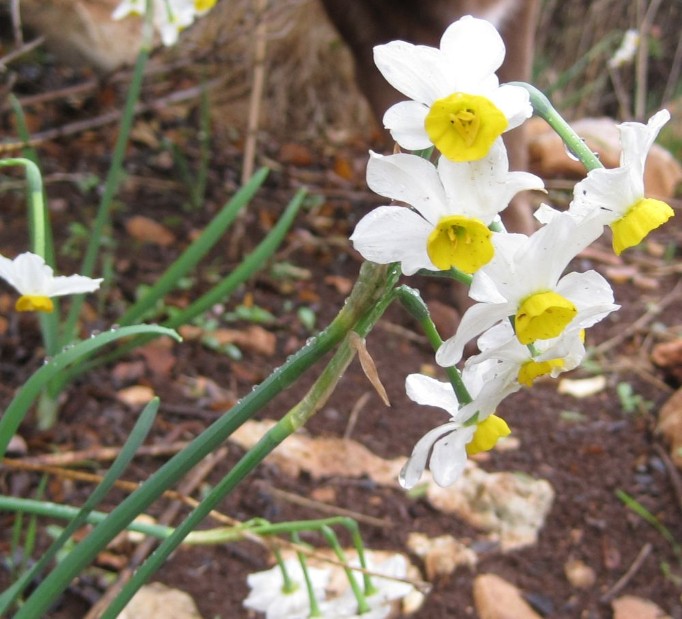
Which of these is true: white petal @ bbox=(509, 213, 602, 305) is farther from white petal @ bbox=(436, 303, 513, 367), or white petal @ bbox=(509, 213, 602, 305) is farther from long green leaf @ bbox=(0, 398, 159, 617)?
long green leaf @ bbox=(0, 398, 159, 617)

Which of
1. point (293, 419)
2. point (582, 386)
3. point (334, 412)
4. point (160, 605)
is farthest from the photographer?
point (582, 386)

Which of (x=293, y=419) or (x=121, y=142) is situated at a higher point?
Answer: (x=121, y=142)

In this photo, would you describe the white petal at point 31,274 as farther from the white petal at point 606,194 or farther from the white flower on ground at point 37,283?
the white petal at point 606,194

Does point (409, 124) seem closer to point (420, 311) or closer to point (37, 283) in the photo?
point (420, 311)

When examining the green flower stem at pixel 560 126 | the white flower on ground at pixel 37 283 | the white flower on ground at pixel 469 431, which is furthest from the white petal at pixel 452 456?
the white flower on ground at pixel 37 283

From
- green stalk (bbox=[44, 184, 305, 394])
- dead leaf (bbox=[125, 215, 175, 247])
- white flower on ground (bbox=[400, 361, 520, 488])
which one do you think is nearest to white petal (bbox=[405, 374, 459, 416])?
white flower on ground (bbox=[400, 361, 520, 488])

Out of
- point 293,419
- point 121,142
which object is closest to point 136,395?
point 121,142

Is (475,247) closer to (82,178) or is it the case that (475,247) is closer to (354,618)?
(354,618)

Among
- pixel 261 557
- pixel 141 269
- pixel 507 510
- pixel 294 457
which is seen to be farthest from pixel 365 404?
pixel 141 269
